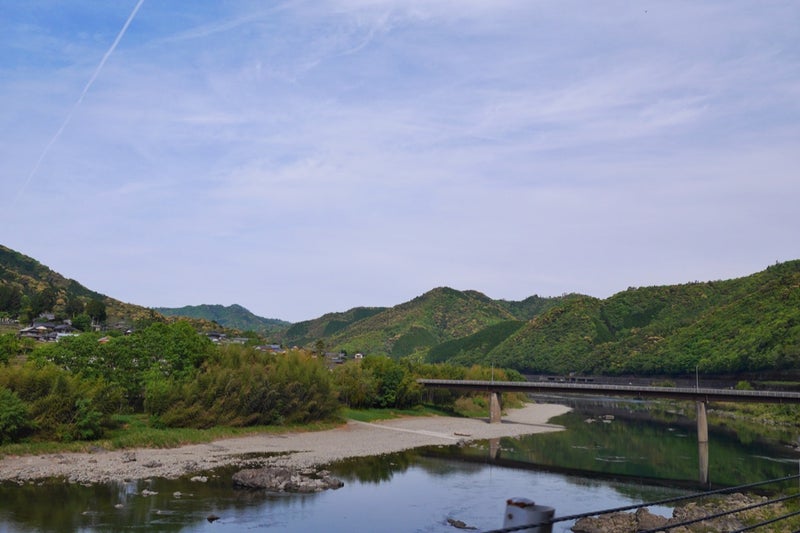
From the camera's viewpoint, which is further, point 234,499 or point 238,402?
point 238,402

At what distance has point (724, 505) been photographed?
121 ft

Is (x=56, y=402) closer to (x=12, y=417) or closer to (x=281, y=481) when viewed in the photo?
(x=12, y=417)

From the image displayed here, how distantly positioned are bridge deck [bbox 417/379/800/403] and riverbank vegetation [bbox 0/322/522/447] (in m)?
24.9

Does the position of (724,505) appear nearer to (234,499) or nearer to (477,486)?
(477,486)

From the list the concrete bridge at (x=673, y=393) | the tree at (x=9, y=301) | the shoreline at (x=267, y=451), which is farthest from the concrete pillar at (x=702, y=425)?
the tree at (x=9, y=301)

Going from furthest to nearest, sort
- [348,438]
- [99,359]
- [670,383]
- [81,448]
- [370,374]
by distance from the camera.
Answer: [670,383]
[370,374]
[348,438]
[99,359]
[81,448]

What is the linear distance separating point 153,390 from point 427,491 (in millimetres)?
27519

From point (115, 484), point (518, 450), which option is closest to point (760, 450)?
point (518, 450)

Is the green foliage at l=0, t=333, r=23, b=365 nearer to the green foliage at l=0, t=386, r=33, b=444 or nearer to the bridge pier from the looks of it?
the green foliage at l=0, t=386, r=33, b=444

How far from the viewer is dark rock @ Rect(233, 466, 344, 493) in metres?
39.6

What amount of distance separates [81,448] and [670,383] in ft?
340

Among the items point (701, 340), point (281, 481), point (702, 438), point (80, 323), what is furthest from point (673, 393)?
point (80, 323)

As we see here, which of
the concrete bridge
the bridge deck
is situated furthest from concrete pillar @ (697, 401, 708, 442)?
the bridge deck

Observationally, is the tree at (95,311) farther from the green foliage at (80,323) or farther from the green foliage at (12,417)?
the green foliage at (12,417)
